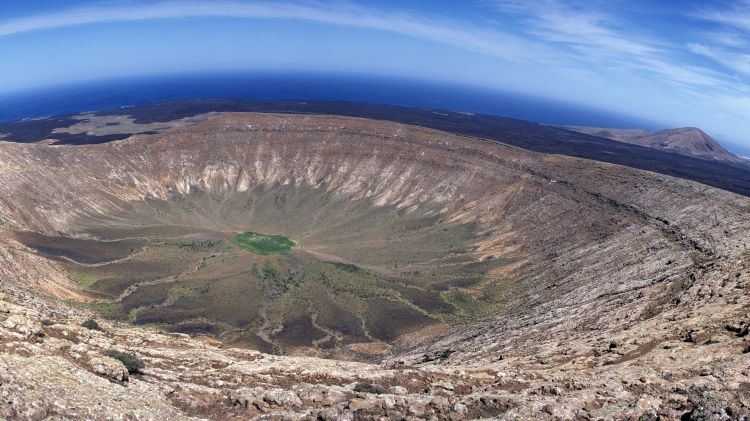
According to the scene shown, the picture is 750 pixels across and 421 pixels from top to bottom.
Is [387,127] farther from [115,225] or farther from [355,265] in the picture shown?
[115,225]

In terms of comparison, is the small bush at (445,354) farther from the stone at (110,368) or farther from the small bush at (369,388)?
the stone at (110,368)

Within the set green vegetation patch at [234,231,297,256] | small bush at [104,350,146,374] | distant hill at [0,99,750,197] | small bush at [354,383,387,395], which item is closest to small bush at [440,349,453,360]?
small bush at [354,383,387,395]

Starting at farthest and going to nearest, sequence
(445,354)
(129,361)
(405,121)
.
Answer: (405,121) < (445,354) < (129,361)

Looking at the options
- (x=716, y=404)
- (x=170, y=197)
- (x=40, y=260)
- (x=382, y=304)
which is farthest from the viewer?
(x=170, y=197)

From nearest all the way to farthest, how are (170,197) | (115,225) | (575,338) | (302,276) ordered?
(575,338) → (302,276) → (115,225) → (170,197)

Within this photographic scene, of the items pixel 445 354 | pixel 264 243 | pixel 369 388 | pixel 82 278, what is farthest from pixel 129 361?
pixel 264 243

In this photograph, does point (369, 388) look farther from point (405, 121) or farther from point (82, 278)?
point (405, 121)

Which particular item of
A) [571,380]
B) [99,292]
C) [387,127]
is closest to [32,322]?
[571,380]

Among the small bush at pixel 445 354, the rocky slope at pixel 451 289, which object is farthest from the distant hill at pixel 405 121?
the small bush at pixel 445 354
